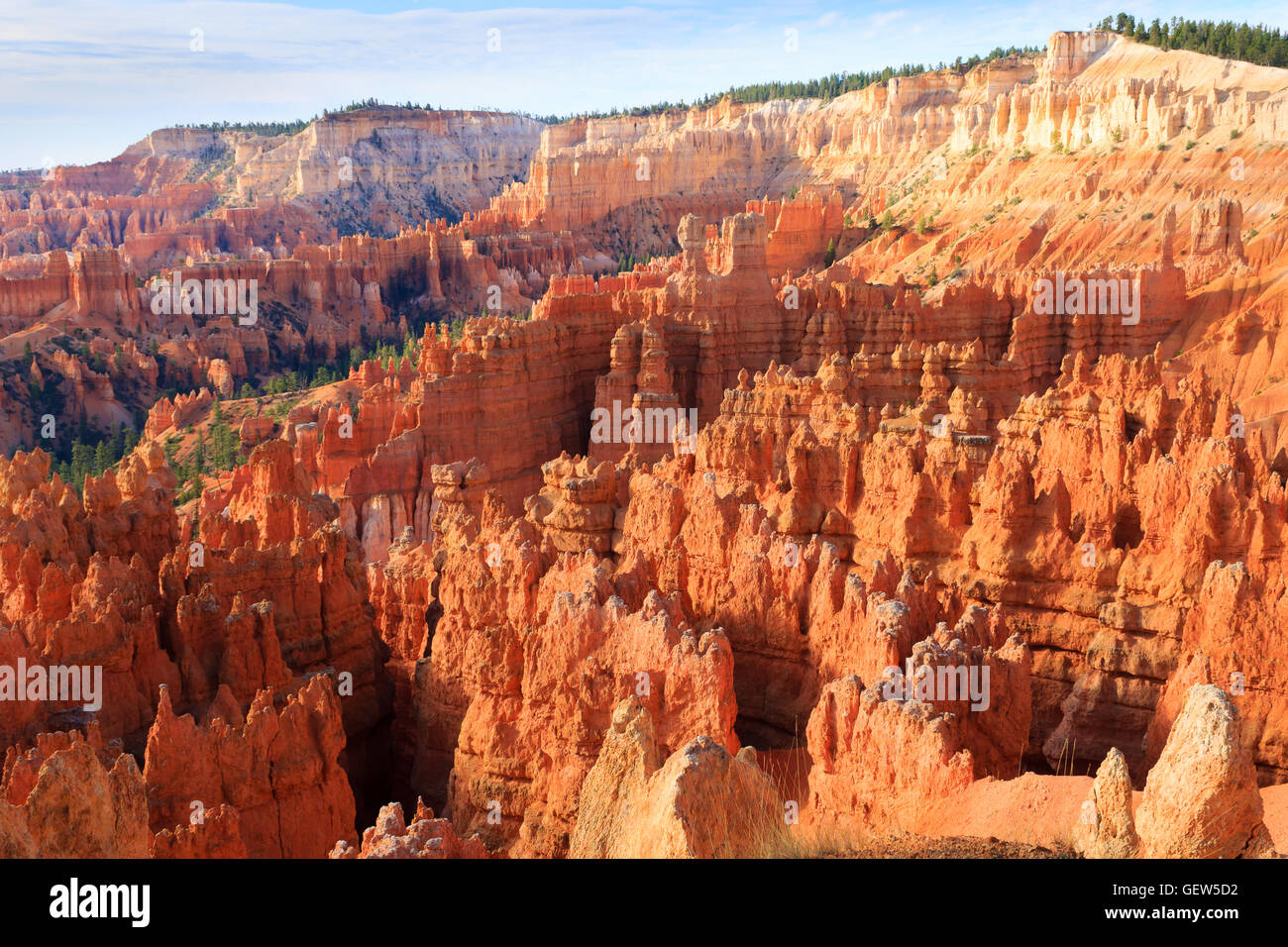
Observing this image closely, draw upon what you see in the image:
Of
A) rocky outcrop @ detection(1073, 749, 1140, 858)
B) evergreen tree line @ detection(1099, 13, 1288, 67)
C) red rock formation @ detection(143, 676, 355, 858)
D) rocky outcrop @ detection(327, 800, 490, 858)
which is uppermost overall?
evergreen tree line @ detection(1099, 13, 1288, 67)

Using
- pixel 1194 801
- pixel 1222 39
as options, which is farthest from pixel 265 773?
pixel 1222 39

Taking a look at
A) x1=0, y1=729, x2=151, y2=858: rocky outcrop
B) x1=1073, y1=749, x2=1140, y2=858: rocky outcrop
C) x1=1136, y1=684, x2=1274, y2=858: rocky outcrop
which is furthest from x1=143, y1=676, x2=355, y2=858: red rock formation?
x1=1136, y1=684, x2=1274, y2=858: rocky outcrop

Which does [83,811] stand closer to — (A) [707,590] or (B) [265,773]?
(B) [265,773]

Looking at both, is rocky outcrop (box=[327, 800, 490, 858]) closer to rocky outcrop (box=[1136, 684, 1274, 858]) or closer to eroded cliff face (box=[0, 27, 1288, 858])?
eroded cliff face (box=[0, 27, 1288, 858])

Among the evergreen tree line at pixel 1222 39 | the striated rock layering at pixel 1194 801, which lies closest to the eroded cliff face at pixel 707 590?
the striated rock layering at pixel 1194 801

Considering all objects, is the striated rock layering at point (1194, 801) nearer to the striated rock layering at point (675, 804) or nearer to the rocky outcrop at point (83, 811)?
the striated rock layering at point (675, 804)
